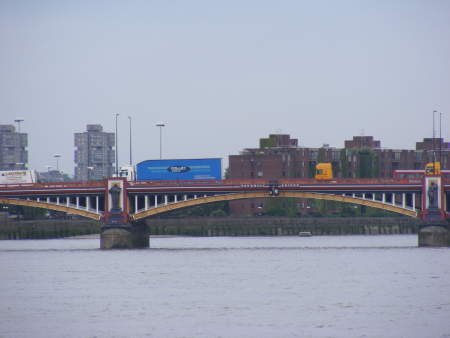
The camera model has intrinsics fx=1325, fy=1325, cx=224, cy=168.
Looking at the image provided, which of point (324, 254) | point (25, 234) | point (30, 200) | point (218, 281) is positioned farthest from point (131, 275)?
point (25, 234)

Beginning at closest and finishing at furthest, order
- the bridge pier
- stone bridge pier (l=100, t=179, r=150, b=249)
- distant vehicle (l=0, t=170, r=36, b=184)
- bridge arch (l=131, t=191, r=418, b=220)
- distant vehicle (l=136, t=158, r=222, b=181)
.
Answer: bridge arch (l=131, t=191, r=418, b=220)
the bridge pier
stone bridge pier (l=100, t=179, r=150, b=249)
distant vehicle (l=136, t=158, r=222, b=181)
distant vehicle (l=0, t=170, r=36, b=184)

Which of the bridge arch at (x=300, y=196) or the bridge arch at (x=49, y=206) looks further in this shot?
the bridge arch at (x=49, y=206)

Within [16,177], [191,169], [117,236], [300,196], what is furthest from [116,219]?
[16,177]

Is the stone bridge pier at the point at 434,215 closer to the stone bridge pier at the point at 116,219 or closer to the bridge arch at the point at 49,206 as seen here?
the stone bridge pier at the point at 116,219

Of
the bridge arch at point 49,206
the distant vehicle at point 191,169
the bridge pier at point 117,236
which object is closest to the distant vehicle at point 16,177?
the bridge arch at point 49,206

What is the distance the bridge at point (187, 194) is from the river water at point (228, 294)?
6765mm

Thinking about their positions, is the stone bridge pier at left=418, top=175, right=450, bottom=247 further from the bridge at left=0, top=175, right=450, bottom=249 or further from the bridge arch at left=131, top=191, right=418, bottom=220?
the bridge arch at left=131, top=191, right=418, bottom=220

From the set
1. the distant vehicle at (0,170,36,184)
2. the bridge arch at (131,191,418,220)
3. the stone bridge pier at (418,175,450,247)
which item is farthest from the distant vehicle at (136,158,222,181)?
the stone bridge pier at (418,175,450,247)

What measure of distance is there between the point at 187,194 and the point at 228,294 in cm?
5313

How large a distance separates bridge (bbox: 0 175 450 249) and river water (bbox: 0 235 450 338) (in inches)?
266

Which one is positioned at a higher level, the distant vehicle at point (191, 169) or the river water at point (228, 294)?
the distant vehicle at point (191, 169)

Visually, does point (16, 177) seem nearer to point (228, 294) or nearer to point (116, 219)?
point (116, 219)

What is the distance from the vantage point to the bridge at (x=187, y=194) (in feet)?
470

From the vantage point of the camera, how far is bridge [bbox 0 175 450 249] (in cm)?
14312
